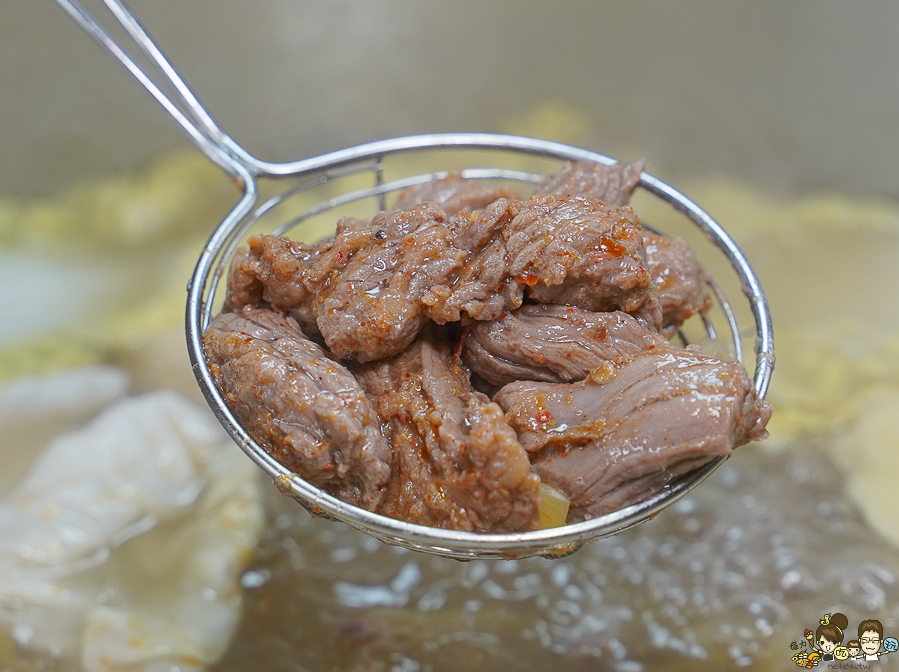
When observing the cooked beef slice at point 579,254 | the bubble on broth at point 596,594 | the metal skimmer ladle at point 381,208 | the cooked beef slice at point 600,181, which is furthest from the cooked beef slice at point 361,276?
the bubble on broth at point 596,594

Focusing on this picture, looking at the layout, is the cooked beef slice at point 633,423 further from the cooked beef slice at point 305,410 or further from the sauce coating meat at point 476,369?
the cooked beef slice at point 305,410

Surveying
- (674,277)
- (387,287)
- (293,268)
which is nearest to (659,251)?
(674,277)

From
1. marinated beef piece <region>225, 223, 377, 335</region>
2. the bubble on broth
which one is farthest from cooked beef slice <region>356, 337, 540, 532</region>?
the bubble on broth

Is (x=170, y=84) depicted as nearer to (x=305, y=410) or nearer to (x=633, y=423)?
(x=305, y=410)

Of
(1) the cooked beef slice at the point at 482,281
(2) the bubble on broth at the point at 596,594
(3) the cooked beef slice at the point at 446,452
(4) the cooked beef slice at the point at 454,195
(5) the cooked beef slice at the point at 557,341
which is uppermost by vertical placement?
(4) the cooked beef slice at the point at 454,195

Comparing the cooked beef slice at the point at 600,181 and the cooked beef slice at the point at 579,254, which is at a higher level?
the cooked beef slice at the point at 600,181

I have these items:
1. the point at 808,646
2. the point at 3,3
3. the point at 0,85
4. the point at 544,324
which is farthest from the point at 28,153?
the point at 808,646
